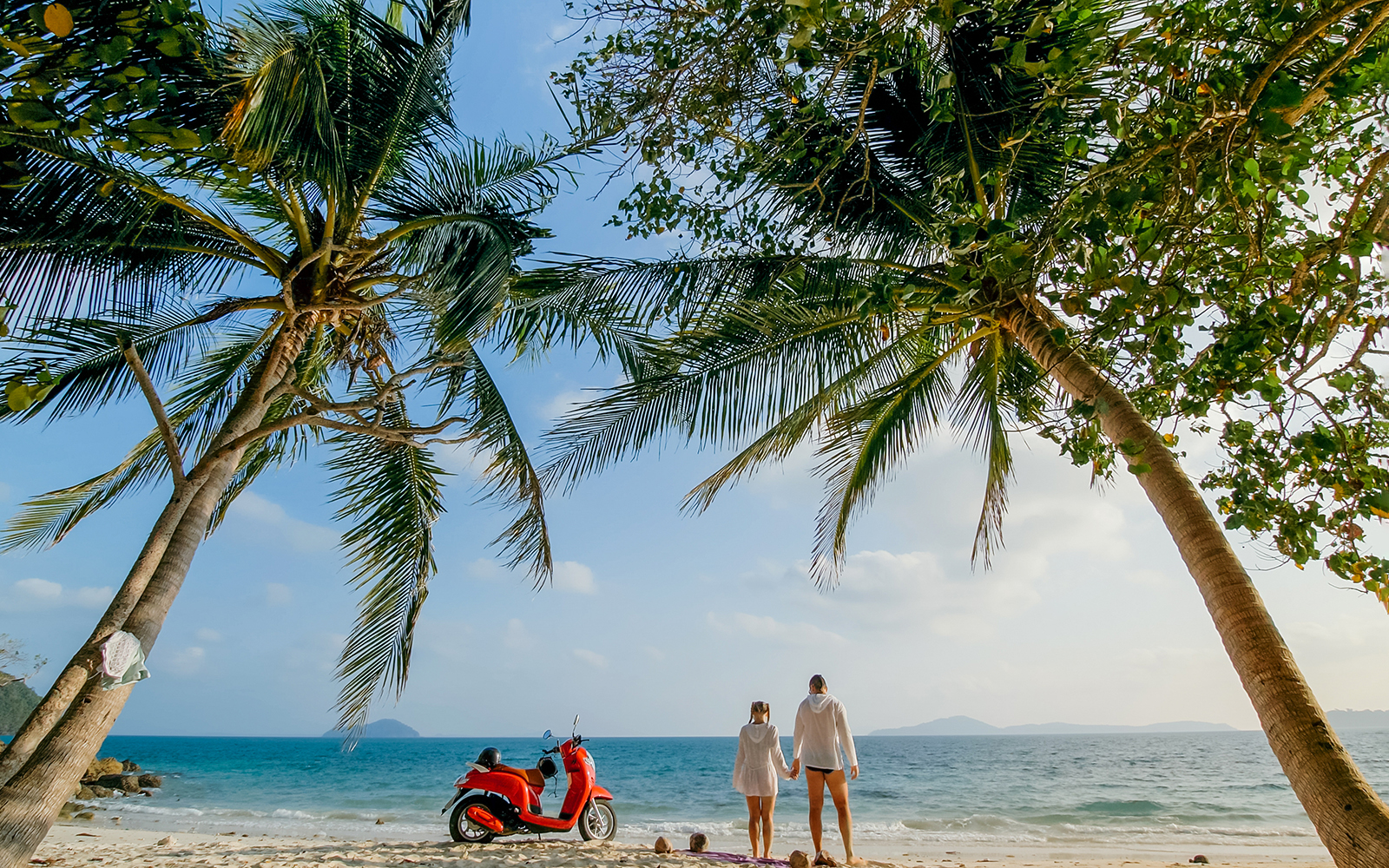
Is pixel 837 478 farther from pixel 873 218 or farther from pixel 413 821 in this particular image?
pixel 413 821

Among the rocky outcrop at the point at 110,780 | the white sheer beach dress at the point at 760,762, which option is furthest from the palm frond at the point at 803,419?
the rocky outcrop at the point at 110,780

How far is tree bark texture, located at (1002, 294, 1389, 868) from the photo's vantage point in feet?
7.44

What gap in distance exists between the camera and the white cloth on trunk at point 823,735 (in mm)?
5469

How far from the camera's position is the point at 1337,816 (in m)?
2.29

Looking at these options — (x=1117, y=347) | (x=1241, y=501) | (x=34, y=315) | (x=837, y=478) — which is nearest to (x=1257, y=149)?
(x=1117, y=347)

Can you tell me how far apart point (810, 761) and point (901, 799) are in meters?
17.0

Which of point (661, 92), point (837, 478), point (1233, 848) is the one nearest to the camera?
point (661, 92)

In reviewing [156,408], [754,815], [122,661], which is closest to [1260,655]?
[754,815]

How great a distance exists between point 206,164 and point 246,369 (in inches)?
123

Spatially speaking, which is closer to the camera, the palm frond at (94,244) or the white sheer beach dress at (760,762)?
the palm frond at (94,244)

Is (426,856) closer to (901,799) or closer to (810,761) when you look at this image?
(810,761)

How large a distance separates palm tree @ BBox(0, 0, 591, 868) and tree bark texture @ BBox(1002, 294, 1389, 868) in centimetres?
319

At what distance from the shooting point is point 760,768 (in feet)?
19.1

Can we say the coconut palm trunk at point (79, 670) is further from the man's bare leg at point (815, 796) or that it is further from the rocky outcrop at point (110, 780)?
the rocky outcrop at point (110, 780)
